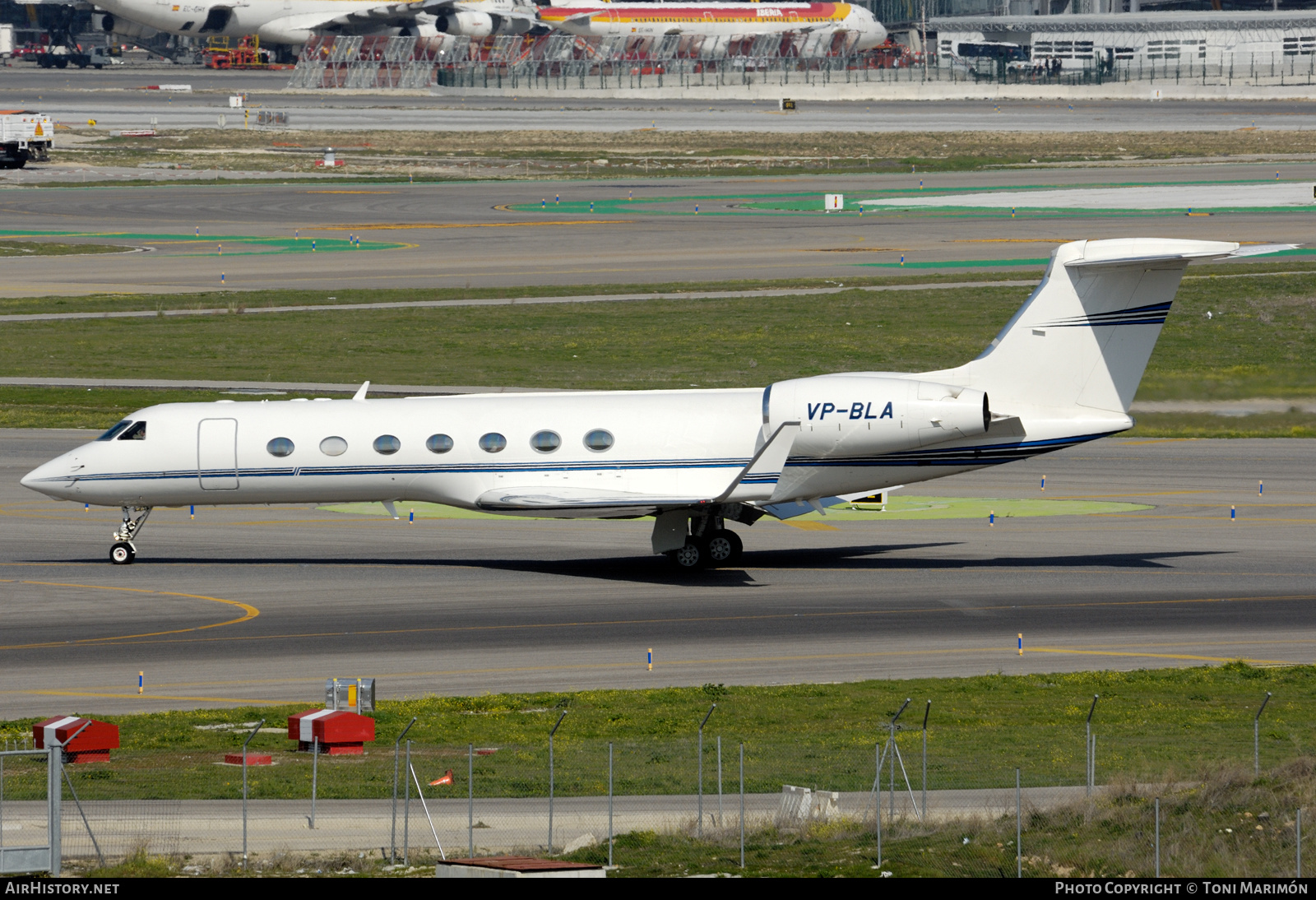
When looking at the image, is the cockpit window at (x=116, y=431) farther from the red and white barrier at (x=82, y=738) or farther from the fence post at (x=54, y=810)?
the fence post at (x=54, y=810)

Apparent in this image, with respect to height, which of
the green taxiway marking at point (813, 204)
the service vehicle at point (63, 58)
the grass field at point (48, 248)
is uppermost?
the service vehicle at point (63, 58)

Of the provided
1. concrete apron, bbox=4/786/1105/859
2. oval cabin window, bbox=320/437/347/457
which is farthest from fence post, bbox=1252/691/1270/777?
oval cabin window, bbox=320/437/347/457

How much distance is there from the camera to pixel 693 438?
119 feet

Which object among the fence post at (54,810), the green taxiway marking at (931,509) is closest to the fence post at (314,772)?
the fence post at (54,810)

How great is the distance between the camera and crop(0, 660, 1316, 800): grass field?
2220 cm

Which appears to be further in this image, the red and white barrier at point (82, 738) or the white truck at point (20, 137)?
the white truck at point (20, 137)

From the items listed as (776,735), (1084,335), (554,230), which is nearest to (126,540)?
(776,735)

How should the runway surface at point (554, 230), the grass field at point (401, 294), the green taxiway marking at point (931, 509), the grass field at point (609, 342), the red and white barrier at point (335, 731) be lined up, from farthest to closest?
the runway surface at point (554, 230) → the grass field at point (401, 294) → the grass field at point (609, 342) → the green taxiway marking at point (931, 509) → the red and white barrier at point (335, 731)

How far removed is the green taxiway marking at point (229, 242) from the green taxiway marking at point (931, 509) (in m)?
43.8

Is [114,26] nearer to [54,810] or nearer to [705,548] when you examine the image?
[705,548]

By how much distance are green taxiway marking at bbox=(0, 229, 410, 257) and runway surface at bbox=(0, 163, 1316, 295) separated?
0.20 meters

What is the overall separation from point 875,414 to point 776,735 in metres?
11.8

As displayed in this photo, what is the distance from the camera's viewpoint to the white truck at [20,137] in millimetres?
115750
